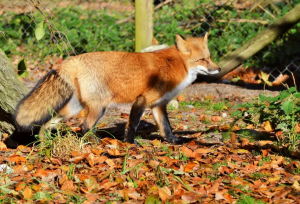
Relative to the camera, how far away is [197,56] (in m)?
5.35

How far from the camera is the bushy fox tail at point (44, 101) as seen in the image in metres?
4.66

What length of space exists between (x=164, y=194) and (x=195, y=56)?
242 cm

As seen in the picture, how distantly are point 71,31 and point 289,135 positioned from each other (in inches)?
210

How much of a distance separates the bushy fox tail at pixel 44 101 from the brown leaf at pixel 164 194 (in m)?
1.82

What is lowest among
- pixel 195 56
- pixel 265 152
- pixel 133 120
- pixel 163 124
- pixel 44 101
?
pixel 265 152

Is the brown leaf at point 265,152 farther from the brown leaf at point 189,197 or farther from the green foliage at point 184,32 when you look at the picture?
the green foliage at point 184,32

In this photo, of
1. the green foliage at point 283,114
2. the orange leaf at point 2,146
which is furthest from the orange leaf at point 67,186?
the green foliage at point 283,114

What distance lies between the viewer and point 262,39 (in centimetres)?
698

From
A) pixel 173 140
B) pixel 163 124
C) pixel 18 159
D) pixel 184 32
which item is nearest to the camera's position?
pixel 18 159

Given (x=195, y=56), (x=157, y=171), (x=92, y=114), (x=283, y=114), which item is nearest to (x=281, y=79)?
(x=195, y=56)

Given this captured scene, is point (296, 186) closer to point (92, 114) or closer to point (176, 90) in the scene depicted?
point (176, 90)

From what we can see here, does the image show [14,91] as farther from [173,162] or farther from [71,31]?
[71,31]

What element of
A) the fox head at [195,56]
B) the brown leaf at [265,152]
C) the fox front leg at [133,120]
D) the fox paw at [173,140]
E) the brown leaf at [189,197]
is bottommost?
the brown leaf at [189,197]

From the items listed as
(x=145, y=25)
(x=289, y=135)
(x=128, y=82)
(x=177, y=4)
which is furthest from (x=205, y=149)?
(x=177, y=4)
